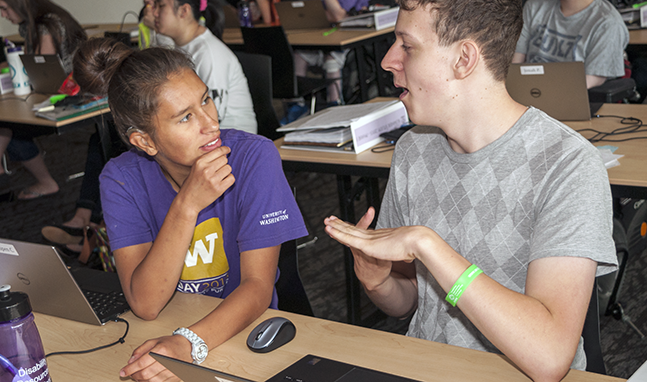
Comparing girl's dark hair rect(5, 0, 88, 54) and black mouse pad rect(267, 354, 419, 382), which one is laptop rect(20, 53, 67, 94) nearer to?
girl's dark hair rect(5, 0, 88, 54)

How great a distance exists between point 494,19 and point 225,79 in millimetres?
1841

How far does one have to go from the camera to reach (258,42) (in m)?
3.75

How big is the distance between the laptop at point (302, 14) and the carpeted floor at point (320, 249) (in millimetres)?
1284

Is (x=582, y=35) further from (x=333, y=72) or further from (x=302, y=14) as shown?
(x=302, y=14)

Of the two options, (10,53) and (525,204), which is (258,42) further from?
(525,204)

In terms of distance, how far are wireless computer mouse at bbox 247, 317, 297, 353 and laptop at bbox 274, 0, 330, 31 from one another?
3.72m

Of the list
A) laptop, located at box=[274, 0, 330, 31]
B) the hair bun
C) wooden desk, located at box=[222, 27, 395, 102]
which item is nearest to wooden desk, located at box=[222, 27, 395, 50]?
wooden desk, located at box=[222, 27, 395, 102]

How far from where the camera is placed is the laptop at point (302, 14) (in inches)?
176

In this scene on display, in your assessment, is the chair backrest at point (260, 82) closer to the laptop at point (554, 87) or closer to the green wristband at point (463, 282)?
the laptop at point (554, 87)

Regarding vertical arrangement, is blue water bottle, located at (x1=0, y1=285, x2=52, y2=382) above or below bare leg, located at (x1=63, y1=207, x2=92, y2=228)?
above

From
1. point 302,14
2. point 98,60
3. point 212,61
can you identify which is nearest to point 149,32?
point 212,61

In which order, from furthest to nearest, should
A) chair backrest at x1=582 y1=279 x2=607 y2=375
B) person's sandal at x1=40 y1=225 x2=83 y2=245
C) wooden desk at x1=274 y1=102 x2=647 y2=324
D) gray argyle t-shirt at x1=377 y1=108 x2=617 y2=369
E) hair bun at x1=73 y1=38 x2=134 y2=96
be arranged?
person's sandal at x1=40 y1=225 x2=83 y2=245, wooden desk at x1=274 y1=102 x2=647 y2=324, hair bun at x1=73 y1=38 x2=134 y2=96, chair backrest at x1=582 y1=279 x2=607 y2=375, gray argyle t-shirt at x1=377 y1=108 x2=617 y2=369

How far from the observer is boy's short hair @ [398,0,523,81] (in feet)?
3.44

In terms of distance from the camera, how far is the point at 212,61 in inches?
107
